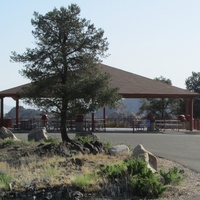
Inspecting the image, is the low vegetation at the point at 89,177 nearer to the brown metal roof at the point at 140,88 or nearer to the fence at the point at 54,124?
the fence at the point at 54,124

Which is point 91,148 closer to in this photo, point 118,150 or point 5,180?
point 118,150

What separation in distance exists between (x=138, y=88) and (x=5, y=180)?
27.3 metres

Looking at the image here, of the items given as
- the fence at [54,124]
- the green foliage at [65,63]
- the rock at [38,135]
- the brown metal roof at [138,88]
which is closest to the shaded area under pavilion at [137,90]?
the brown metal roof at [138,88]

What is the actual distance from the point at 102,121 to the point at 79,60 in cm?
2068

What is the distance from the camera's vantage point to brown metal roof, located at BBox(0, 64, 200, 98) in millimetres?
35500

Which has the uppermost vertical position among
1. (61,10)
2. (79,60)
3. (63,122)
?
(61,10)

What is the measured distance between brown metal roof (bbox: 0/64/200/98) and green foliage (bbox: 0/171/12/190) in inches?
946

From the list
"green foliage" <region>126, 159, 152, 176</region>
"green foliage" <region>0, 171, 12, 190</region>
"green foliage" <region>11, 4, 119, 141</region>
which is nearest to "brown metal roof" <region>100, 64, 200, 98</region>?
"green foliage" <region>11, 4, 119, 141</region>

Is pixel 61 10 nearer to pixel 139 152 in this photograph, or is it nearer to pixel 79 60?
pixel 79 60

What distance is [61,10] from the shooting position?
53.1 ft

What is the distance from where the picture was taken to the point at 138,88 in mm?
36594

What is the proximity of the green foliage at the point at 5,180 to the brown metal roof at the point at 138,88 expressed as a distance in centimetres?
2403

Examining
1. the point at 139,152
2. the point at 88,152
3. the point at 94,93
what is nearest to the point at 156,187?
the point at 139,152

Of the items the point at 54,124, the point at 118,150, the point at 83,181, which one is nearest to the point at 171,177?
the point at 83,181
